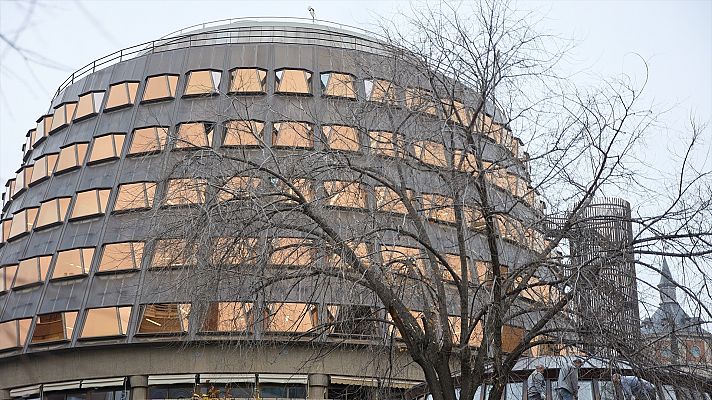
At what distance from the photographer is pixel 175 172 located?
13359 millimetres

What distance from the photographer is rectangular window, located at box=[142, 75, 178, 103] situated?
36.6 meters

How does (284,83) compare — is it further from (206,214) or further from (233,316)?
(206,214)

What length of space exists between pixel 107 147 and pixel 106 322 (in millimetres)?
8401

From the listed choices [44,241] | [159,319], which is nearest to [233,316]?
[159,319]

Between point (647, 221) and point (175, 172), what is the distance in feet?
24.0

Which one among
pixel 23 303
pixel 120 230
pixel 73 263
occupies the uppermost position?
pixel 120 230

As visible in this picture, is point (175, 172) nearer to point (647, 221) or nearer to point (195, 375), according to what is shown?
point (647, 221)

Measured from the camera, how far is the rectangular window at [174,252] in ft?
39.3

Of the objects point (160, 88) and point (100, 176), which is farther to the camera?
point (160, 88)

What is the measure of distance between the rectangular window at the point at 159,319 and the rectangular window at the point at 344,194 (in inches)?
722

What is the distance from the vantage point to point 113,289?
107 feet

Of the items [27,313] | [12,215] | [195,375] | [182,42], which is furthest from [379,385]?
[12,215]

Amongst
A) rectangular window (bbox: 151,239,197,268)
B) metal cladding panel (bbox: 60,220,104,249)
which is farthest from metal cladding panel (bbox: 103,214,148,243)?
rectangular window (bbox: 151,239,197,268)

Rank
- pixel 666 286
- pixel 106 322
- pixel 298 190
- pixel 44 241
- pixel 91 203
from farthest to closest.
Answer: pixel 44 241, pixel 91 203, pixel 106 322, pixel 298 190, pixel 666 286
